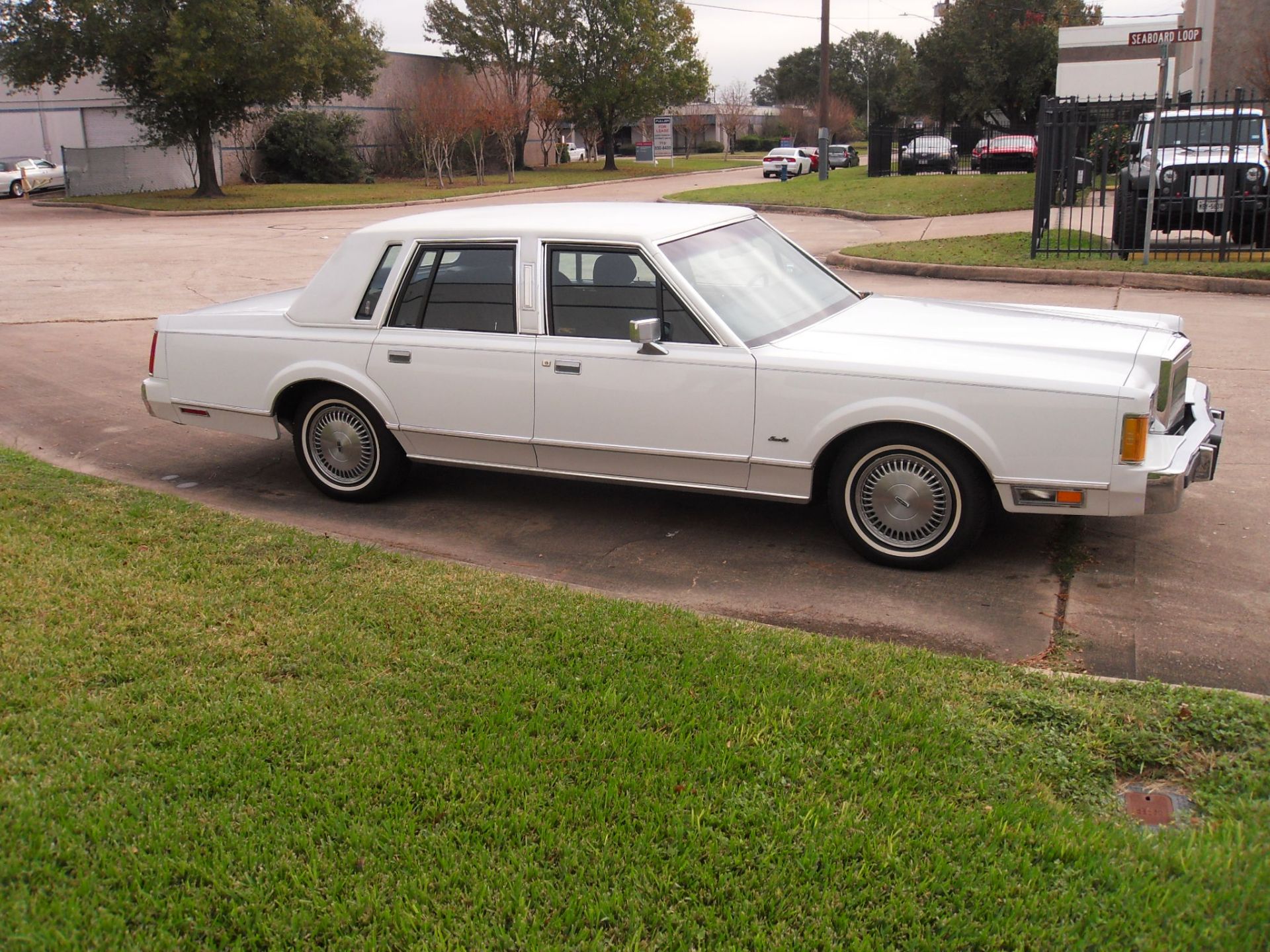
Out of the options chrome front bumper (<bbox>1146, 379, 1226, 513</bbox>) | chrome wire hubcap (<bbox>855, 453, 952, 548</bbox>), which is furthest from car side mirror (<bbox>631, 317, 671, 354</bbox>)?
chrome front bumper (<bbox>1146, 379, 1226, 513</bbox>)

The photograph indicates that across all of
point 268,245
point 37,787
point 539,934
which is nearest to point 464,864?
point 539,934

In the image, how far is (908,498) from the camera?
534 centimetres

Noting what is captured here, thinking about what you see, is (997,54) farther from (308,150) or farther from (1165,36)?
(1165,36)

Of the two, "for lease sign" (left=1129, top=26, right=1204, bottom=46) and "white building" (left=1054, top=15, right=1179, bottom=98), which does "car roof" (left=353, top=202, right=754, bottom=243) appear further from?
"white building" (left=1054, top=15, right=1179, bottom=98)

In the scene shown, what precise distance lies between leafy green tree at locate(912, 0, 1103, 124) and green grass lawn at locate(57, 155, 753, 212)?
12.7 meters

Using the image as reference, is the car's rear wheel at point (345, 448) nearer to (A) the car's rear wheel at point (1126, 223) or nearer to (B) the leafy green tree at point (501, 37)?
(A) the car's rear wheel at point (1126, 223)

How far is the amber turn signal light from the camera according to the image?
486 cm

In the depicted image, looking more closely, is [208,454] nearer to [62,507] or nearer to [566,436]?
[62,507]

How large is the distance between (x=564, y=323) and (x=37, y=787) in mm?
3348

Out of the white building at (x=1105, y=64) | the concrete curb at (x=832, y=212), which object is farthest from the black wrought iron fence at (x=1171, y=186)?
the white building at (x=1105, y=64)

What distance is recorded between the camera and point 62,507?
615 centimetres

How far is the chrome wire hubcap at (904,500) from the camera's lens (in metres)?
5.29

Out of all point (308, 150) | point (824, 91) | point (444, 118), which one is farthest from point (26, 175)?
point (824, 91)

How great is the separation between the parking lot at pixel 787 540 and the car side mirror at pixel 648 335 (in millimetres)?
1018
